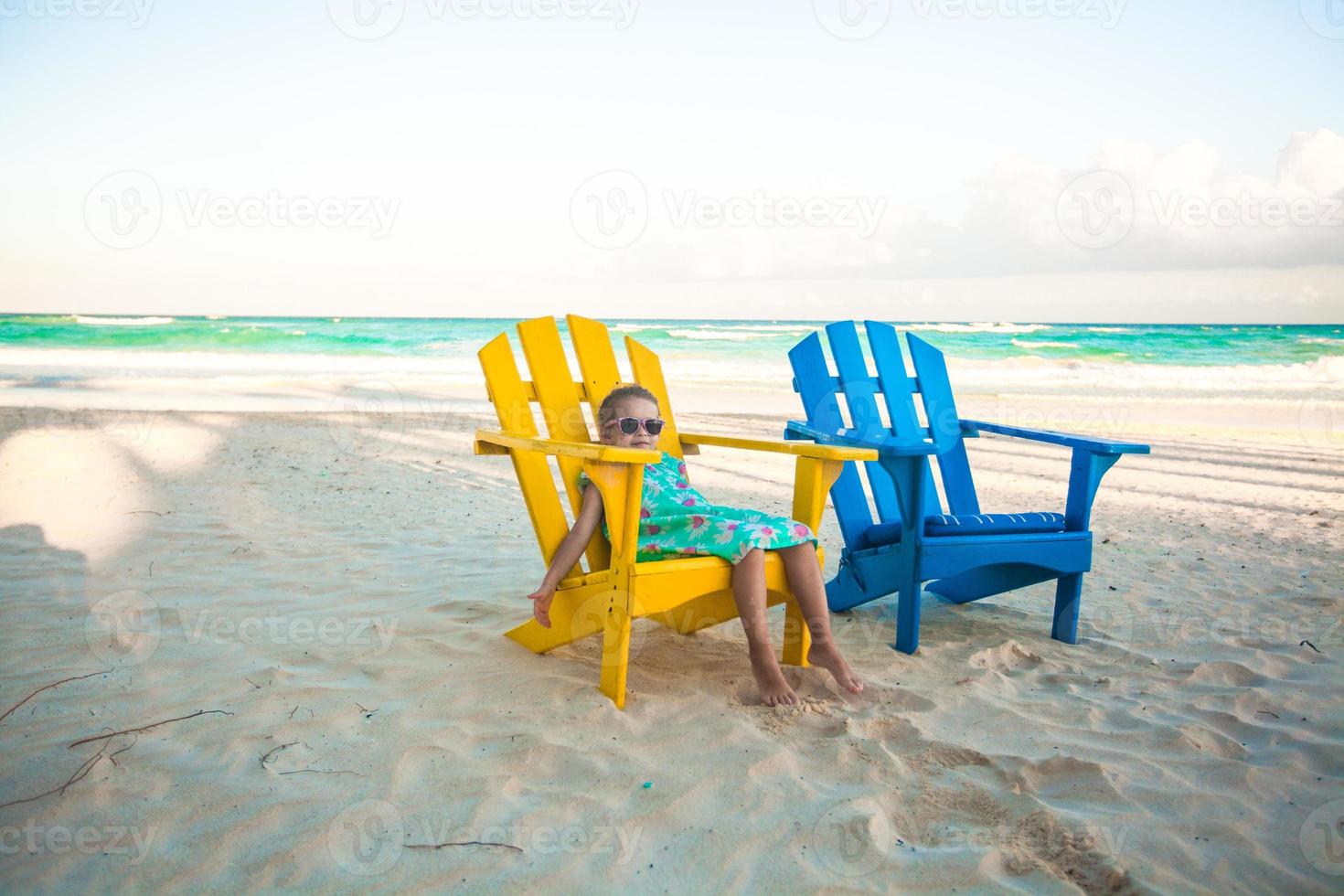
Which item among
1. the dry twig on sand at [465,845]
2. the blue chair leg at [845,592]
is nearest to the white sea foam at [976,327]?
the blue chair leg at [845,592]

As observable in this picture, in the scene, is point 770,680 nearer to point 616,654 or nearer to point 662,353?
point 616,654

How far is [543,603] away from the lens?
2.54 meters

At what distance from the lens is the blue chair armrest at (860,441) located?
2.70m

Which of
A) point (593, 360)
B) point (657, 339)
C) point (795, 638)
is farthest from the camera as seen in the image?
point (657, 339)

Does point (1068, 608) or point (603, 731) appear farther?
point (1068, 608)

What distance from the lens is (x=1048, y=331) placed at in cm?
2612

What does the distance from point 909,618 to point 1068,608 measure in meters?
0.64

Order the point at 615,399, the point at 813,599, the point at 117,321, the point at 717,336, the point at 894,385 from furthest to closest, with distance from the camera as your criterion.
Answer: the point at 117,321 → the point at 717,336 → the point at 894,385 → the point at 615,399 → the point at 813,599

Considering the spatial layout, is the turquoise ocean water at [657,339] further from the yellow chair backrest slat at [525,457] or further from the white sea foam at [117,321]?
the yellow chair backrest slat at [525,457]

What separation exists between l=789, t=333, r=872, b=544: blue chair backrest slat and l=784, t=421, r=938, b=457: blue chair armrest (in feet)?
0.24

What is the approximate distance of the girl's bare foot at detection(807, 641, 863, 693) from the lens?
96.4 inches

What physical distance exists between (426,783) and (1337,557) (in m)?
4.46

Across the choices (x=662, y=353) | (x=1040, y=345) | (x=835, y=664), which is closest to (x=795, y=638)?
(x=835, y=664)

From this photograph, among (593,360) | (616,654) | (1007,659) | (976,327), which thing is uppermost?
(593,360)
